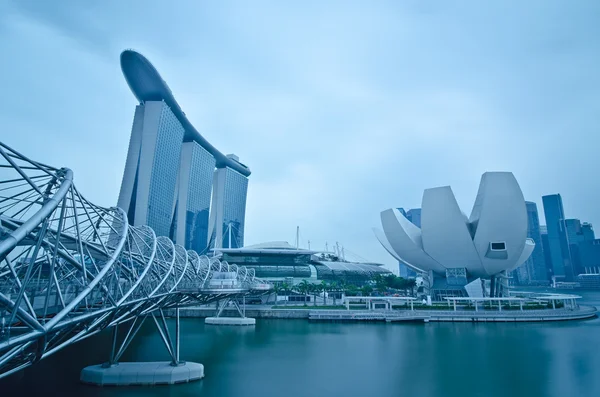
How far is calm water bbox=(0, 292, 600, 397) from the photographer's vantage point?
53.7ft

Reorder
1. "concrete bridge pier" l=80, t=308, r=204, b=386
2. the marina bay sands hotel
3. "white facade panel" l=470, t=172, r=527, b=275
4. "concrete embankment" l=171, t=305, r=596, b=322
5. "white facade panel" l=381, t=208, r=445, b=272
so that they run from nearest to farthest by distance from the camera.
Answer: "concrete bridge pier" l=80, t=308, r=204, b=386
"concrete embankment" l=171, t=305, r=596, b=322
"white facade panel" l=470, t=172, r=527, b=275
"white facade panel" l=381, t=208, r=445, b=272
the marina bay sands hotel

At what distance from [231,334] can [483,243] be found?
31.2m

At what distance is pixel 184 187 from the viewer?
98375 mm

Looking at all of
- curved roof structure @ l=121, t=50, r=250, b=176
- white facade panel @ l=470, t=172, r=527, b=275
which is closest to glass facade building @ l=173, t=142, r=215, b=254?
curved roof structure @ l=121, t=50, r=250, b=176

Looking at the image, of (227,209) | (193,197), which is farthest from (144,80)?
(227,209)

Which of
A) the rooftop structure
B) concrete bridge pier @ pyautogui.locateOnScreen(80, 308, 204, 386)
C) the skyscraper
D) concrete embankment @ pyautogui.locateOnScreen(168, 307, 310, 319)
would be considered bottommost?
concrete bridge pier @ pyautogui.locateOnScreen(80, 308, 204, 386)

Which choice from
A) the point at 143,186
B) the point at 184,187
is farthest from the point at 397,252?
A: the point at 184,187

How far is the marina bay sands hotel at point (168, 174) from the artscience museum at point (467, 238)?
4807 centimetres

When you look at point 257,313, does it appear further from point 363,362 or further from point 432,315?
point 363,362

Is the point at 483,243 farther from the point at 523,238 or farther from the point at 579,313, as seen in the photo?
the point at 579,313

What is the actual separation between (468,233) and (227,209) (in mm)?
83783

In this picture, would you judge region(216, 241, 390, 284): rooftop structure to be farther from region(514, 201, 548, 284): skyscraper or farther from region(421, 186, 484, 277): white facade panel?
region(514, 201, 548, 284): skyscraper

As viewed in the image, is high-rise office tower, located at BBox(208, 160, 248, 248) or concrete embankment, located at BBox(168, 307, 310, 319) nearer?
concrete embankment, located at BBox(168, 307, 310, 319)

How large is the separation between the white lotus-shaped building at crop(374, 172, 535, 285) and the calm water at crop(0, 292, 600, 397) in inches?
533
